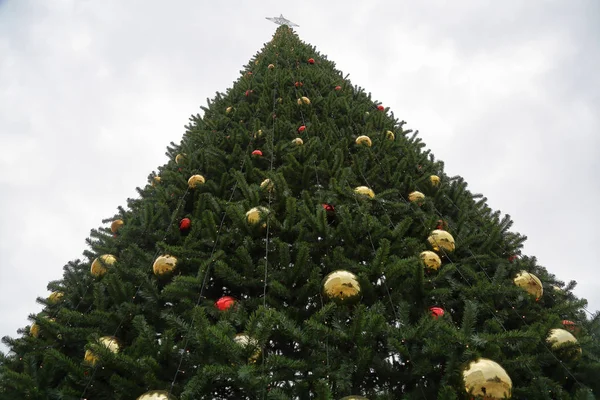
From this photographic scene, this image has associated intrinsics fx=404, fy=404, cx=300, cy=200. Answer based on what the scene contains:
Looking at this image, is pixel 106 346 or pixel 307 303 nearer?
pixel 106 346

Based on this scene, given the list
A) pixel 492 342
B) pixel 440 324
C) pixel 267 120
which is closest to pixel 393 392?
pixel 440 324

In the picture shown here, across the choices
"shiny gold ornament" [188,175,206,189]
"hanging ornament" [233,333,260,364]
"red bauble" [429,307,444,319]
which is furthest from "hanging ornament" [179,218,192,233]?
"red bauble" [429,307,444,319]

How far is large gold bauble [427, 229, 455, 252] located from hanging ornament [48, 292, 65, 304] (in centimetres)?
246

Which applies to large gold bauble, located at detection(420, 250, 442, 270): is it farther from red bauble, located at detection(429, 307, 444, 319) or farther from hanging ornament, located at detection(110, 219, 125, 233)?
hanging ornament, located at detection(110, 219, 125, 233)

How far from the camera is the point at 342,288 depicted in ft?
5.99

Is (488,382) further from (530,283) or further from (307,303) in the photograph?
(530,283)

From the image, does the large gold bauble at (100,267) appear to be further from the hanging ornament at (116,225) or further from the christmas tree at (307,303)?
the hanging ornament at (116,225)

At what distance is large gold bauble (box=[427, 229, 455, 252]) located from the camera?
2.38m

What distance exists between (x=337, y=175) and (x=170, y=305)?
140 cm

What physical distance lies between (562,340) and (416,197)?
1.33 metres

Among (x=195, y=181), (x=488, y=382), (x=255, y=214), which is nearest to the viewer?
(x=488, y=382)

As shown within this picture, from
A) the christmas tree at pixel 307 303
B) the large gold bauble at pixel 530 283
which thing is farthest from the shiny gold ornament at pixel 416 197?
the large gold bauble at pixel 530 283

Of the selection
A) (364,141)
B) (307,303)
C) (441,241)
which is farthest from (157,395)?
(364,141)

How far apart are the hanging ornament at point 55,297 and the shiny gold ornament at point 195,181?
45.2 inches
